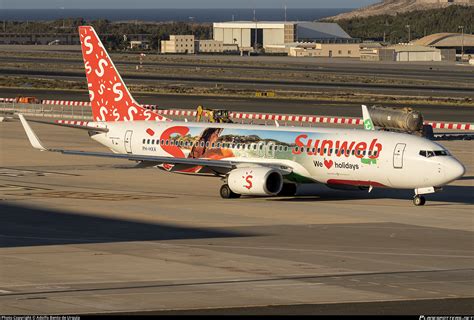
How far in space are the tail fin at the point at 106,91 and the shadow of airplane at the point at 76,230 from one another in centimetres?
1383

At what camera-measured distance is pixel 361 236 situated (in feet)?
156

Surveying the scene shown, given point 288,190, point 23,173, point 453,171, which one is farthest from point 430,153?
point 23,173

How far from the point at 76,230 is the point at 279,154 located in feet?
46.4

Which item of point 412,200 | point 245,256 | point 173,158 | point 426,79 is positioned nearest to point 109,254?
point 245,256

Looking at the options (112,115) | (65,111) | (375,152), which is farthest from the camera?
(65,111)

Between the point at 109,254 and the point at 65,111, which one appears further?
the point at 65,111

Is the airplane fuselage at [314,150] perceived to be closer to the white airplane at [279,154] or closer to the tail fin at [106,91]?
the white airplane at [279,154]

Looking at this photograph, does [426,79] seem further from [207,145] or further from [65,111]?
[207,145]

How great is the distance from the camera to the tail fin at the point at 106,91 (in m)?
65.6

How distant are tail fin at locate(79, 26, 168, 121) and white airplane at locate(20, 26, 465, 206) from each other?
0.35 metres

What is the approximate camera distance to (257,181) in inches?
2233

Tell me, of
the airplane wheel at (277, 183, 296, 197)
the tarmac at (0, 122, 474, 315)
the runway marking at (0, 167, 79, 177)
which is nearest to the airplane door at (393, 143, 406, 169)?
the tarmac at (0, 122, 474, 315)

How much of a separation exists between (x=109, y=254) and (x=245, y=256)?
484 cm

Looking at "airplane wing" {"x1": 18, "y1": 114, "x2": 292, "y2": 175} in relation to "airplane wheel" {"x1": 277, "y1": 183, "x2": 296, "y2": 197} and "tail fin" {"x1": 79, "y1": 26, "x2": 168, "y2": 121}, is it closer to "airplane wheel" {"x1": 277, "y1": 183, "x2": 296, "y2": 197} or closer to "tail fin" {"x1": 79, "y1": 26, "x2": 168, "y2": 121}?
"airplane wheel" {"x1": 277, "y1": 183, "x2": 296, "y2": 197}
